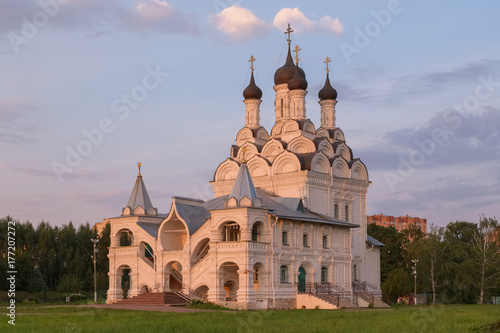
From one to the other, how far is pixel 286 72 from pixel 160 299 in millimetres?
17257

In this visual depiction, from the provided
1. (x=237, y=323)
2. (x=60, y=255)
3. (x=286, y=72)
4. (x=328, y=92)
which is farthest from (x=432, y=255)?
(x=237, y=323)

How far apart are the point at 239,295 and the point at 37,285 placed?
20988 mm

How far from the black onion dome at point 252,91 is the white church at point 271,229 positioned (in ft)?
0.22

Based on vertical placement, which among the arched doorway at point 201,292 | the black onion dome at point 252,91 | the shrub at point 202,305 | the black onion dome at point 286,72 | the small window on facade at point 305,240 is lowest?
the shrub at point 202,305

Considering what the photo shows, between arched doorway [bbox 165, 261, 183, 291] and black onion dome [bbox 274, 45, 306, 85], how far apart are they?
44.2 feet

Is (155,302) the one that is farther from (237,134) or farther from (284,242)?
(237,134)

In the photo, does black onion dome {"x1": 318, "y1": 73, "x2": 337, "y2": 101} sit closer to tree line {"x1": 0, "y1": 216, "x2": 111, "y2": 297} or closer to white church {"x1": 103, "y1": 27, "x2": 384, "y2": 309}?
white church {"x1": 103, "y1": 27, "x2": 384, "y2": 309}

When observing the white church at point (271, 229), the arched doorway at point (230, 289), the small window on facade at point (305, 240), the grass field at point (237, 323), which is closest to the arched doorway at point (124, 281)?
the white church at point (271, 229)

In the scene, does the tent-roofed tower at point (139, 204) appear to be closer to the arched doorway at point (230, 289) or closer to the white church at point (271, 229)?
the white church at point (271, 229)

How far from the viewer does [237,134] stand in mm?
46375

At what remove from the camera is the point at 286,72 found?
44.8 metres

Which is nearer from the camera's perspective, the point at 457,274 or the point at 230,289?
the point at 230,289

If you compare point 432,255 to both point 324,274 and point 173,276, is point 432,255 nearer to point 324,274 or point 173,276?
point 324,274

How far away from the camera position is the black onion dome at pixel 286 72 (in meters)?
44.7
